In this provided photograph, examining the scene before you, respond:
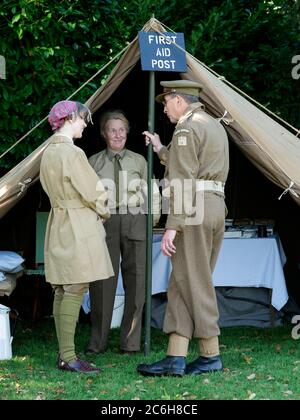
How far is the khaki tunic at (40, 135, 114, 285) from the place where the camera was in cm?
499

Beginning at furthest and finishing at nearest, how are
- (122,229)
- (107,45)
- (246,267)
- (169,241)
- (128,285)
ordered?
(107,45), (246,267), (128,285), (122,229), (169,241)

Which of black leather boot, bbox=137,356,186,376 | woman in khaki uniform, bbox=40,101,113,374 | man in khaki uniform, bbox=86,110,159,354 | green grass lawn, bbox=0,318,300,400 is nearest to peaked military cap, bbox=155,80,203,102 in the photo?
woman in khaki uniform, bbox=40,101,113,374

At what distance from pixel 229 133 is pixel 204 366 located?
160 cm

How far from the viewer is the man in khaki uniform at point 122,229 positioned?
580 cm

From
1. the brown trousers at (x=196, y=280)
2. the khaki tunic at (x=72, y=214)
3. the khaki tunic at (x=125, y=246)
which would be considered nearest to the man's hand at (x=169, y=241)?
the brown trousers at (x=196, y=280)

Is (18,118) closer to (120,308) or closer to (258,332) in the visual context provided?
(120,308)

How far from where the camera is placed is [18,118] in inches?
294

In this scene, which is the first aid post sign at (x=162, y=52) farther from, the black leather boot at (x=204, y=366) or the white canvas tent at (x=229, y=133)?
the black leather boot at (x=204, y=366)

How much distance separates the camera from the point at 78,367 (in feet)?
16.6

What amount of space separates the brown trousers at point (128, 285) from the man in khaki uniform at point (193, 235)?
873mm

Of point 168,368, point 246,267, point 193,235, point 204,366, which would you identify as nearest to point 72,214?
point 193,235

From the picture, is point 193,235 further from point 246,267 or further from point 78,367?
point 246,267

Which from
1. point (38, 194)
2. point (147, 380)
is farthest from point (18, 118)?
point (147, 380)

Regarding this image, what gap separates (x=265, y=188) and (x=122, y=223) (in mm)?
2019
